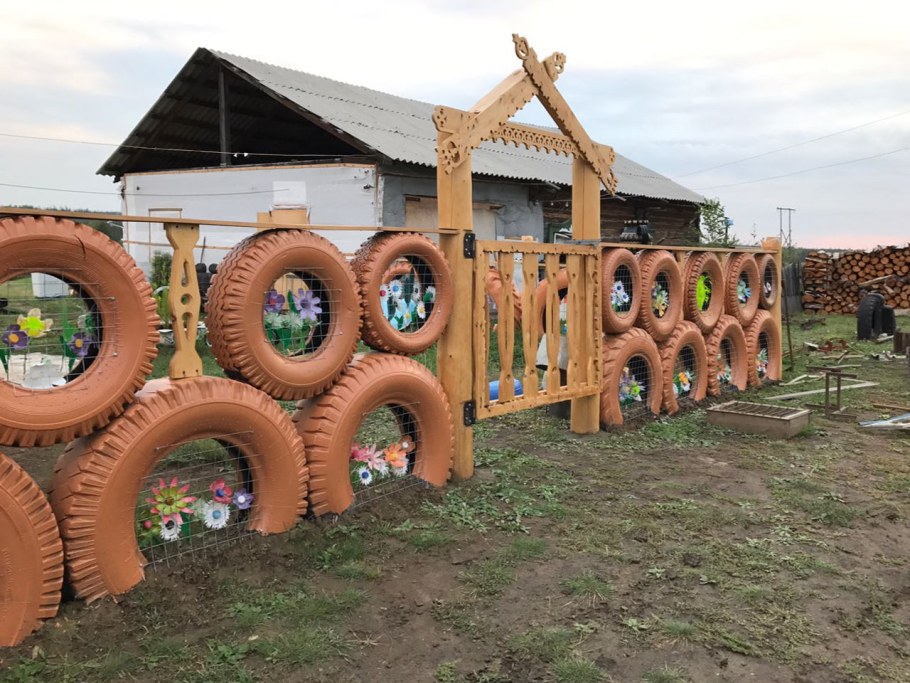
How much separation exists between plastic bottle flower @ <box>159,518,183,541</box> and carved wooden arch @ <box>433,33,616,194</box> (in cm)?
263

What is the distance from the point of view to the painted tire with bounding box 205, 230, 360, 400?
11.3ft

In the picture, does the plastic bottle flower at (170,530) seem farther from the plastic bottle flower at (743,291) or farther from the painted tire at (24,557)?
the plastic bottle flower at (743,291)

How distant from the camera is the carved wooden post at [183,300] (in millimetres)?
3258

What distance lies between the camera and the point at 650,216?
20.5 metres

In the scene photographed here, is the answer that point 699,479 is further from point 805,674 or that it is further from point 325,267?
point 325,267

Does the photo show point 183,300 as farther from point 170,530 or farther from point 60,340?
point 170,530

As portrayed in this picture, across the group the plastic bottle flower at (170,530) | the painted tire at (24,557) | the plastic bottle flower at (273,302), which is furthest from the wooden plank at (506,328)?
the painted tire at (24,557)

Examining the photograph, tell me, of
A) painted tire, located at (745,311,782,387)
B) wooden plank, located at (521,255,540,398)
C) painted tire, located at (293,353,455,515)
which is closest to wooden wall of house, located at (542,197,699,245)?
painted tire, located at (745,311,782,387)

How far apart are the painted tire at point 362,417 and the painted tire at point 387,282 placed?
124 millimetres

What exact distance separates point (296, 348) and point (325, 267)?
47cm

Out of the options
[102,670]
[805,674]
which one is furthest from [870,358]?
[102,670]

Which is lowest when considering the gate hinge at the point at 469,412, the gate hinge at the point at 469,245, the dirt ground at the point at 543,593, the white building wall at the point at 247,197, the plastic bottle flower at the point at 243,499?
the dirt ground at the point at 543,593

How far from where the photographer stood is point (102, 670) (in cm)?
255

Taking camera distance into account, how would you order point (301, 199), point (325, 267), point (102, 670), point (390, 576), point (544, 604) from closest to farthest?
point (102, 670) → point (544, 604) → point (390, 576) → point (325, 267) → point (301, 199)
